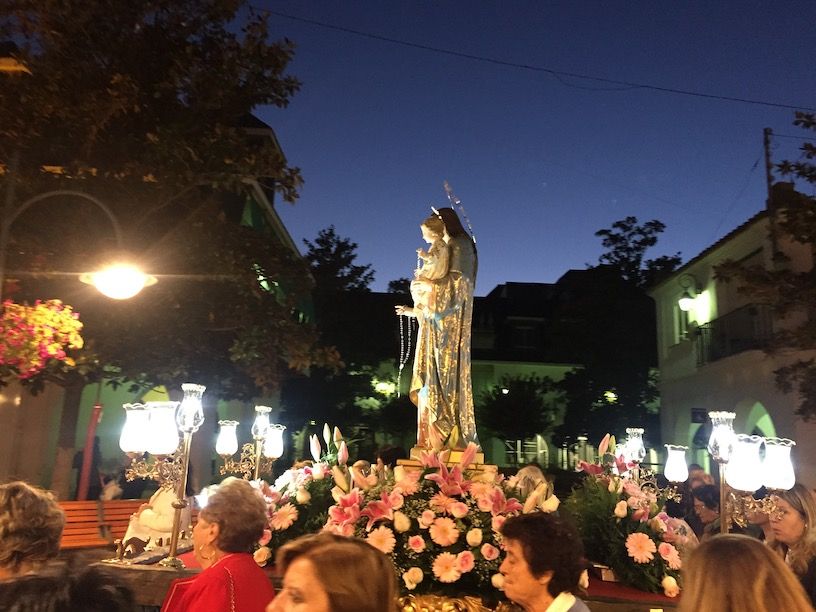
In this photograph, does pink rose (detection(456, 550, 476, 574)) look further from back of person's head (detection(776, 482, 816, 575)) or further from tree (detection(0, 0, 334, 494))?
tree (detection(0, 0, 334, 494))

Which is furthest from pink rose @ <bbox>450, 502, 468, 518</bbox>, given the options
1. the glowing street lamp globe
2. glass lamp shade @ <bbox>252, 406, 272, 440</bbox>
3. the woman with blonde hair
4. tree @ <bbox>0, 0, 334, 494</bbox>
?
tree @ <bbox>0, 0, 334, 494</bbox>

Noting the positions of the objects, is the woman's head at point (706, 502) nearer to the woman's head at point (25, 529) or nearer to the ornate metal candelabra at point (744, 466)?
the ornate metal candelabra at point (744, 466)

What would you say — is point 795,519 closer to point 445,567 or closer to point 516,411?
point 445,567

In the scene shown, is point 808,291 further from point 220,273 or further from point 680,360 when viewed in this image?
point 680,360

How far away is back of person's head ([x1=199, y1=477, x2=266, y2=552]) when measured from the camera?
3232 mm

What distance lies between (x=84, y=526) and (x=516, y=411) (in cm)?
2355

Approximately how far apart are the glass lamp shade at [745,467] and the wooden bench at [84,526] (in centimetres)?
782

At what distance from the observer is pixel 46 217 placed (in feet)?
32.5

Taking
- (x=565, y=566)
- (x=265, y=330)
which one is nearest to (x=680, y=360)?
(x=265, y=330)

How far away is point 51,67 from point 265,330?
4.66 m

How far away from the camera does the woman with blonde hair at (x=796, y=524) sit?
400 cm

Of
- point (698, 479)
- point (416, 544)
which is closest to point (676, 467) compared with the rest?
point (698, 479)

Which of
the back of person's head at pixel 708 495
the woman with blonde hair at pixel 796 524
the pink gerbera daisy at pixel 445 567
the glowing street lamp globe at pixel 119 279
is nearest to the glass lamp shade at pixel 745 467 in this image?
the woman with blonde hair at pixel 796 524

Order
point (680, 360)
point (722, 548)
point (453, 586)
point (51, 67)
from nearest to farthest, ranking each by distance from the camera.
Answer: point (722, 548) < point (453, 586) < point (51, 67) < point (680, 360)
